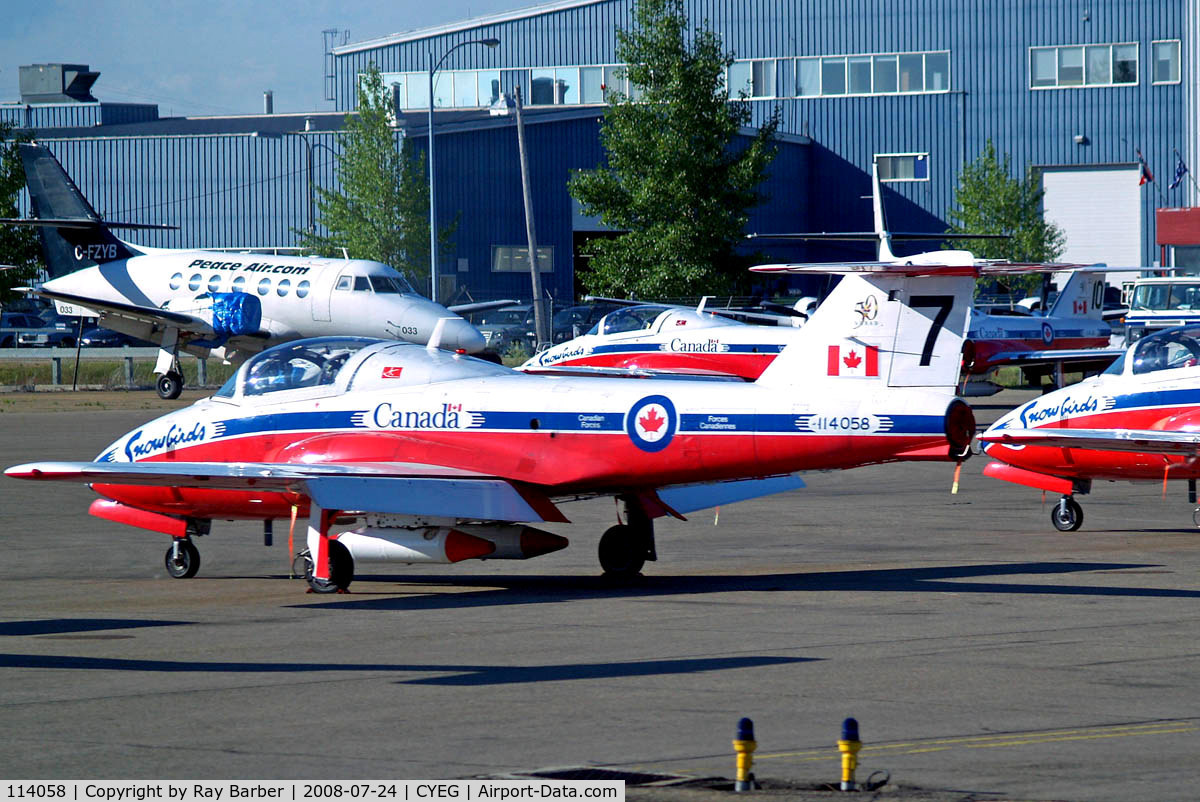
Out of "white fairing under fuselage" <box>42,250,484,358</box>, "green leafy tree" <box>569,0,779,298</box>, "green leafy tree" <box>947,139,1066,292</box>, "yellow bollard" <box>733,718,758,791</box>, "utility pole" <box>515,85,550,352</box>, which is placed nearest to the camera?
"yellow bollard" <box>733,718,758,791</box>

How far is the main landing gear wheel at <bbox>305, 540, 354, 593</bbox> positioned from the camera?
45.7ft

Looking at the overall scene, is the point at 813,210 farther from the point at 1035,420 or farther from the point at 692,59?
the point at 1035,420

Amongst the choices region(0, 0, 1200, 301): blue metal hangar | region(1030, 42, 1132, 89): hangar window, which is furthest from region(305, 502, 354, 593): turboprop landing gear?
region(1030, 42, 1132, 89): hangar window

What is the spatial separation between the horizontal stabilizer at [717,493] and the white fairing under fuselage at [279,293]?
21859 millimetres

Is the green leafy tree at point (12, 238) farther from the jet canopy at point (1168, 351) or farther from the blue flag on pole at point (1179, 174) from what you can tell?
the jet canopy at point (1168, 351)

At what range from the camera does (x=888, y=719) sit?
8.46 meters

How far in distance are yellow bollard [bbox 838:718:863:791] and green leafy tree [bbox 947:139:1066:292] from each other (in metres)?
62.5

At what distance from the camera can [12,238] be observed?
5647 cm

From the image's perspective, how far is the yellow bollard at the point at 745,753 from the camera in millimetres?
6496

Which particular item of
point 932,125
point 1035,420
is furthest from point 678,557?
point 932,125

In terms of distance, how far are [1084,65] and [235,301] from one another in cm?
4477

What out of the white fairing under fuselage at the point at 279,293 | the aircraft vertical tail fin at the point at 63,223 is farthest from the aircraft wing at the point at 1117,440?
the aircraft vertical tail fin at the point at 63,223

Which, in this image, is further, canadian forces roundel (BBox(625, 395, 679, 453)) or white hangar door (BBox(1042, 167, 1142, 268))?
white hangar door (BBox(1042, 167, 1142, 268))

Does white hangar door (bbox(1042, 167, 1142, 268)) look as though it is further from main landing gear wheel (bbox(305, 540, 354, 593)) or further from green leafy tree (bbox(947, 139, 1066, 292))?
main landing gear wheel (bbox(305, 540, 354, 593))
